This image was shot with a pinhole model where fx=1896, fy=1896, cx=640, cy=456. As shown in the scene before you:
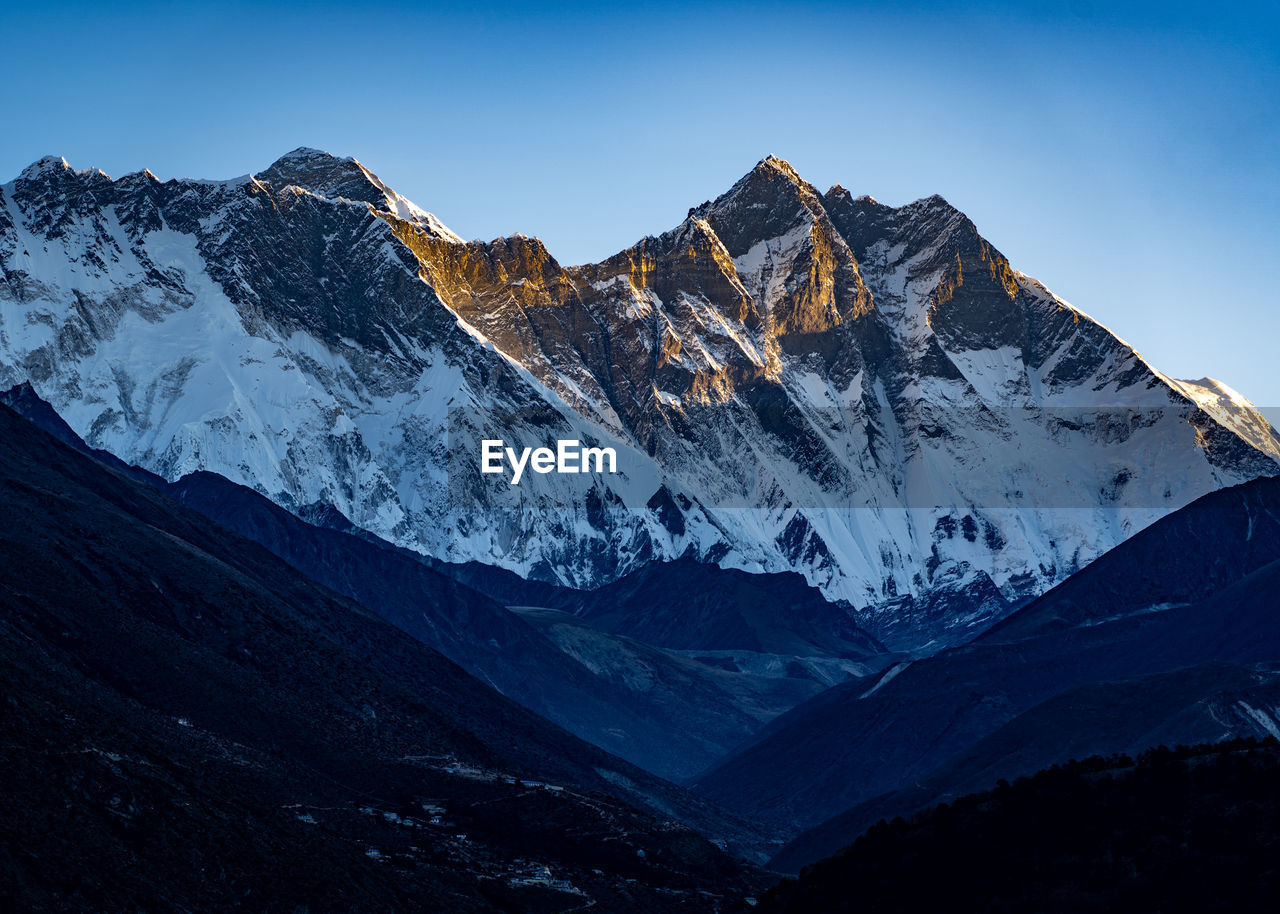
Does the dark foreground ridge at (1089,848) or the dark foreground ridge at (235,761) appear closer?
the dark foreground ridge at (1089,848)

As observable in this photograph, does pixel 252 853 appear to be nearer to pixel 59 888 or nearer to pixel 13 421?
pixel 59 888

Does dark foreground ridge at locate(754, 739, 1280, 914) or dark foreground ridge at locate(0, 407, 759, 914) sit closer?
dark foreground ridge at locate(754, 739, 1280, 914)

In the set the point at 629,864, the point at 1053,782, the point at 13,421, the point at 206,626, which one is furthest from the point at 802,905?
the point at 13,421

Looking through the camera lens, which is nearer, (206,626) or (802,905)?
(802,905)

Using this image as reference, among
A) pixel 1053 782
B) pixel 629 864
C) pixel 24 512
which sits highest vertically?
pixel 24 512
